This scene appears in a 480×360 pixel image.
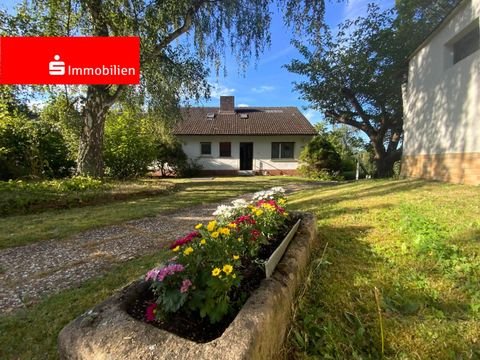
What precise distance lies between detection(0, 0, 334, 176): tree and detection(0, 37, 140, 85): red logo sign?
0.28 meters

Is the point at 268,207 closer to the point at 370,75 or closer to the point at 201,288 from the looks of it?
the point at 201,288

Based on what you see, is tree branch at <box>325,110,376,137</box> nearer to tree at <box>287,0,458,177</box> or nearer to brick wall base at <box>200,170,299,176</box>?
tree at <box>287,0,458,177</box>

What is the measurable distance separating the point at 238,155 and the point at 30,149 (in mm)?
12131

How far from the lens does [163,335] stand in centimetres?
129

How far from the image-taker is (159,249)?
3781mm

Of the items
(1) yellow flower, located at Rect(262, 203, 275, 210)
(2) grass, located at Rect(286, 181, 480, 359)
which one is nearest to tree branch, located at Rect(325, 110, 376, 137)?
(2) grass, located at Rect(286, 181, 480, 359)

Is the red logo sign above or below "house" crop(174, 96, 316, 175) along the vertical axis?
above

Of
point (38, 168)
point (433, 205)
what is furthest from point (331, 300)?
point (38, 168)

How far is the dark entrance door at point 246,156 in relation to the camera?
19609mm

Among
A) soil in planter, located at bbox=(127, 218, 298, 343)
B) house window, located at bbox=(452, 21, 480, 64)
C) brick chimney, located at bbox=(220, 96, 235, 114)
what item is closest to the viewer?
soil in planter, located at bbox=(127, 218, 298, 343)

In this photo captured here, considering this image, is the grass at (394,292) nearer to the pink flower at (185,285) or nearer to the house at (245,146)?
the pink flower at (185,285)

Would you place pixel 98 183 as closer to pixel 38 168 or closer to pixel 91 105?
pixel 91 105

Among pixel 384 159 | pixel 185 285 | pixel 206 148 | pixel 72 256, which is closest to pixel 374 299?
pixel 185 285

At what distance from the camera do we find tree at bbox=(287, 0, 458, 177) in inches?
563
